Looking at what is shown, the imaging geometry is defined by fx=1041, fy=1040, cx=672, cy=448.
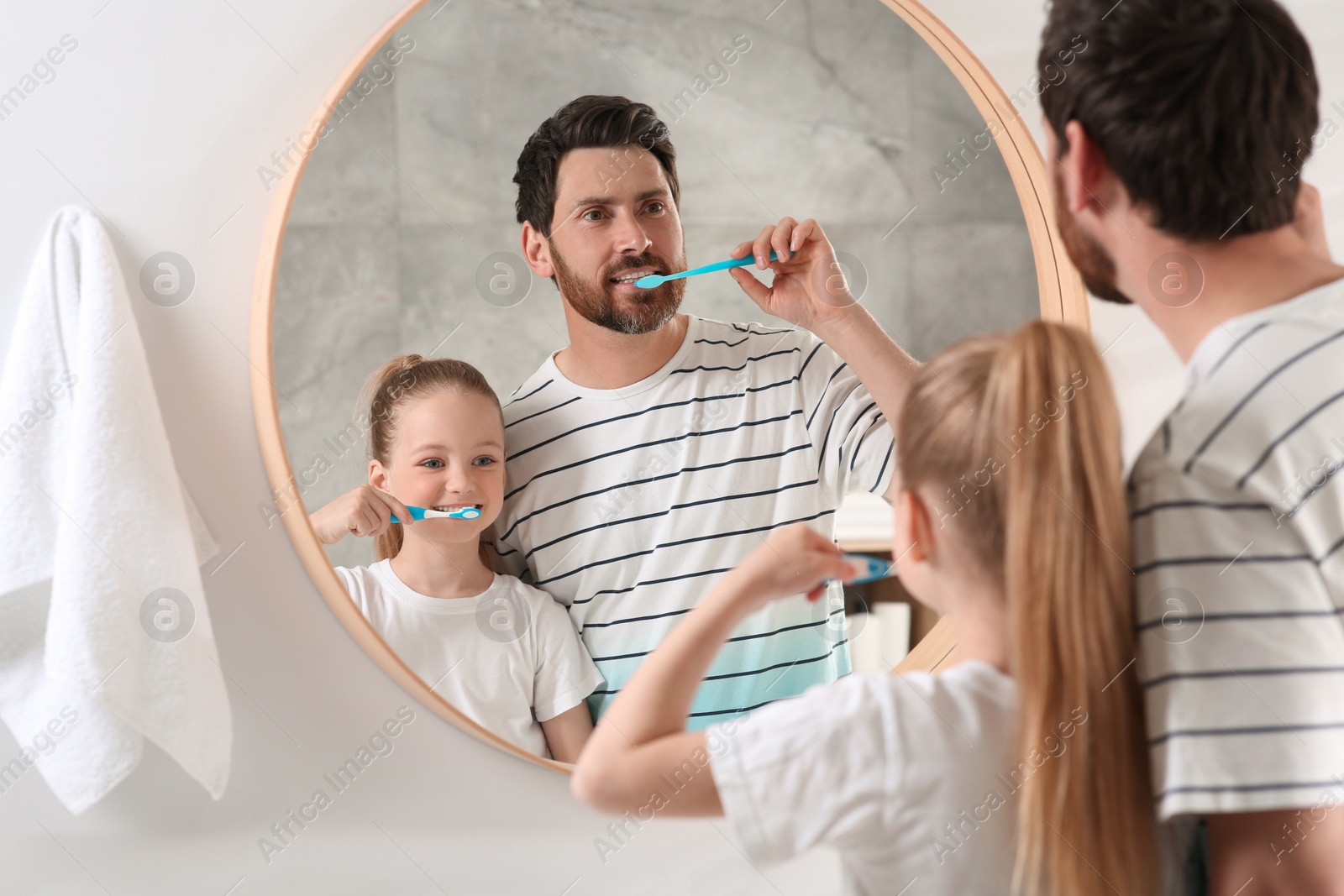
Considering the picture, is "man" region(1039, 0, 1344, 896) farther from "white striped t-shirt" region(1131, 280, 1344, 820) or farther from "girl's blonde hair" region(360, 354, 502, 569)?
"girl's blonde hair" region(360, 354, 502, 569)

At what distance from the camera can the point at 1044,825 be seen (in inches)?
21.0

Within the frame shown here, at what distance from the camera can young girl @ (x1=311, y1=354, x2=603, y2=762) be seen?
790 mm

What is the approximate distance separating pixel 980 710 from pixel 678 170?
21.4 inches

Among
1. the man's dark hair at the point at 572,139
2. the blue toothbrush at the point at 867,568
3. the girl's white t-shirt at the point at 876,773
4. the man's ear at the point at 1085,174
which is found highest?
the man's dark hair at the point at 572,139

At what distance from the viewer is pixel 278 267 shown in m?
0.73

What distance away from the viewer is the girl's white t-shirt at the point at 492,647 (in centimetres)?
79

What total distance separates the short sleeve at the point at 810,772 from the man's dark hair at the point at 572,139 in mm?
489

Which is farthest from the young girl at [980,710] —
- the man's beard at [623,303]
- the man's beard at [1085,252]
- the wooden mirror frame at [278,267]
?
the man's beard at [623,303]

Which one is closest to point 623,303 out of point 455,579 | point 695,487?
point 695,487

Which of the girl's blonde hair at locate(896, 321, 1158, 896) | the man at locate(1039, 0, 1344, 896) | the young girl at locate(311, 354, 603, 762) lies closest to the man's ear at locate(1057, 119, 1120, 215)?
the man at locate(1039, 0, 1344, 896)

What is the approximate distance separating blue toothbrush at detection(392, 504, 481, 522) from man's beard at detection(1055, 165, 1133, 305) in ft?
1.56

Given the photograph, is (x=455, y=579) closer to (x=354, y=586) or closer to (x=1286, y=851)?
(x=354, y=586)

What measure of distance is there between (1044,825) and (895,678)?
108 millimetres

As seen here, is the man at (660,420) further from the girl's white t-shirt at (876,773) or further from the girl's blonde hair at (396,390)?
the girl's white t-shirt at (876,773)
